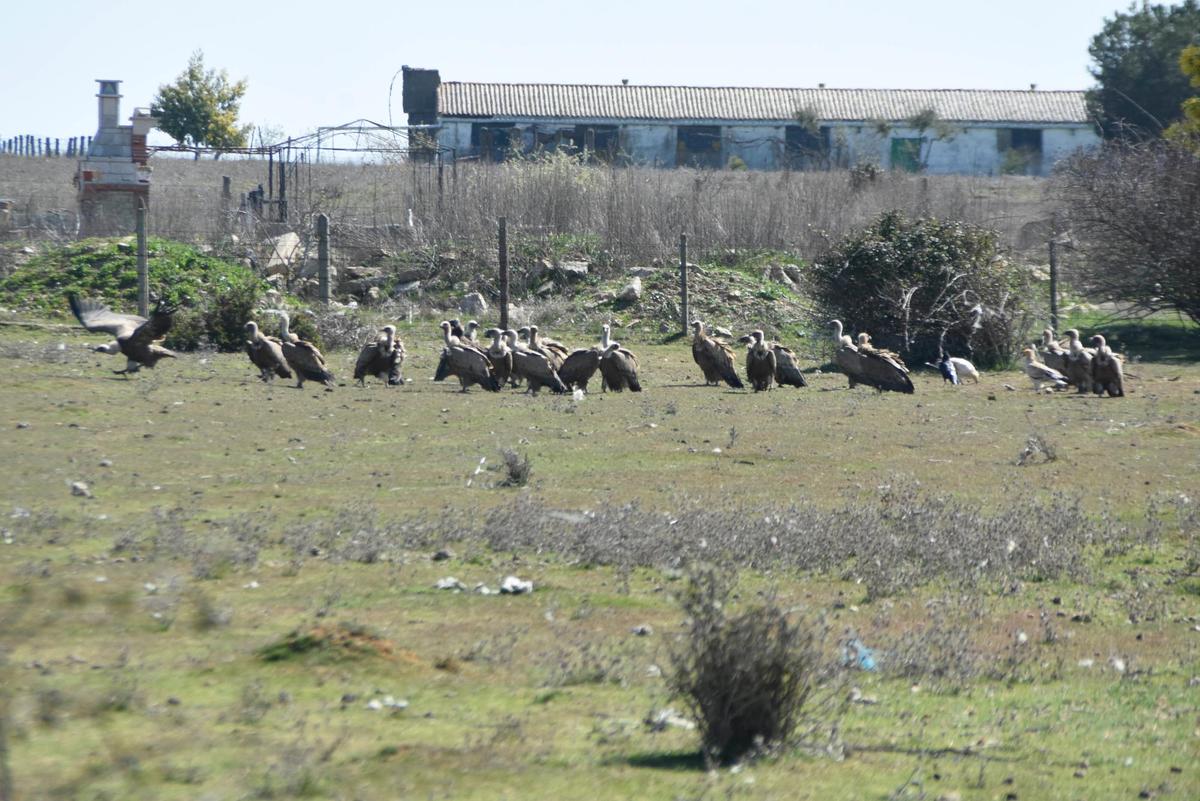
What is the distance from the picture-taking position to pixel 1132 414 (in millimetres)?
18547

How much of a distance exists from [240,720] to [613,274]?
90.9 ft

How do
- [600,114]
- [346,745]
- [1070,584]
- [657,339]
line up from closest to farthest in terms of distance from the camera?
[346,745] → [1070,584] → [657,339] → [600,114]

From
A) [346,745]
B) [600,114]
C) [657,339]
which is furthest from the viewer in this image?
[600,114]

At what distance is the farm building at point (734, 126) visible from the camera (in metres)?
60.3

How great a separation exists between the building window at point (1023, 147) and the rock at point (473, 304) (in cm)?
3759

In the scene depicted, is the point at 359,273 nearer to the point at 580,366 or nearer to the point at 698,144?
the point at 580,366

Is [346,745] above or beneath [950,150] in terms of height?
beneath

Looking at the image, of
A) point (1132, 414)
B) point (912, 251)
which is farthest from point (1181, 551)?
point (912, 251)

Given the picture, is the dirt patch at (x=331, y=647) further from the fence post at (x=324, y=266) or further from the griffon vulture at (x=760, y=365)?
the fence post at (x=324, y=266)

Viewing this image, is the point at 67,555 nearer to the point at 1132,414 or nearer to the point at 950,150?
the point at 1132,414

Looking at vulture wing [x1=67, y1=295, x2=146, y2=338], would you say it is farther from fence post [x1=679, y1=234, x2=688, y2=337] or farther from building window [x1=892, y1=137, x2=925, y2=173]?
building window [x1=892, y1=137, x2=925, y2=173]

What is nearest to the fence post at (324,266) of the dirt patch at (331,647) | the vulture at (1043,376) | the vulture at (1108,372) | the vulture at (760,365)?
the vulture at (760,365)

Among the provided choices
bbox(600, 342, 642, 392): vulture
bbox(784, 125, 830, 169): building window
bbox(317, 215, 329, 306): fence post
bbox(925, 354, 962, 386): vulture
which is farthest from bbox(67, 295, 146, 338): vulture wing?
bbox(784, 125, 830, 169): building window

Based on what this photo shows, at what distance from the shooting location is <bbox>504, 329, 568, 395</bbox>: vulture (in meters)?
20.5
